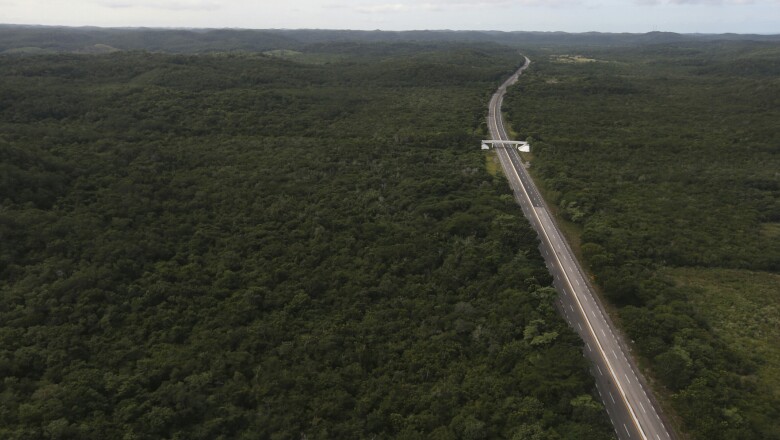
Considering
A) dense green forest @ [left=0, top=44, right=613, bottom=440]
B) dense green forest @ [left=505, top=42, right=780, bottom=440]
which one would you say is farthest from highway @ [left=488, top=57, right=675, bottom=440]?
dense green forest @ [left=0, top=44, right=613, bottom=440]

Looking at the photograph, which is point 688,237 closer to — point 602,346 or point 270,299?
point 602,346

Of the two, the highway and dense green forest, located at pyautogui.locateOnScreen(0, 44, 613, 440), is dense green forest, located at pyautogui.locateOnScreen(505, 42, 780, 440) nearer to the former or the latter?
the highway

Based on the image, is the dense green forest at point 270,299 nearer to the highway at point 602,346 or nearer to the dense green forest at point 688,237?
the highway at point 602,346

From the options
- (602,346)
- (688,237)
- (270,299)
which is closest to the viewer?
(602,346)

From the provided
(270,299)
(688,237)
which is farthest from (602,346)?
(270,299)

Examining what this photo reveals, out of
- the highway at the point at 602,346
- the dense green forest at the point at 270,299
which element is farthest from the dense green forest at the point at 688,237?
the dense green forest at the point at 270,299

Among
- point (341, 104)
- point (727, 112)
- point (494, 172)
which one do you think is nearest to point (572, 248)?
point (494, 172)
